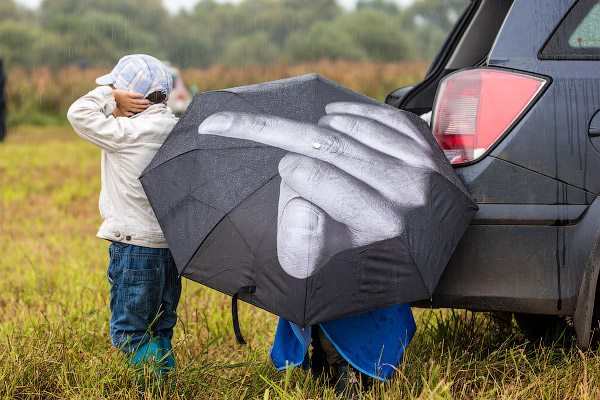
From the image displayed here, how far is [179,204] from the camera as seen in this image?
2.24m

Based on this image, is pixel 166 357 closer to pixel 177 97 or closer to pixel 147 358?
pixel 147 358

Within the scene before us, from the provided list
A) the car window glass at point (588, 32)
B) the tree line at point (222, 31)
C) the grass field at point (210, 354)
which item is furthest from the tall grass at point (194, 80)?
the tree line at point (222, 31)

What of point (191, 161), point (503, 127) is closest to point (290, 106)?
point (191, 161)

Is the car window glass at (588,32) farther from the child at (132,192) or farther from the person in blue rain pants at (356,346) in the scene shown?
the child at (132,192)

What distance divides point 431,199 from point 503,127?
0.44 metres

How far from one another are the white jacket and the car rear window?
149cm

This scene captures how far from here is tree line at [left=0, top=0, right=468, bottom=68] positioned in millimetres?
54688

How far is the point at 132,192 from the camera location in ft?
8.36

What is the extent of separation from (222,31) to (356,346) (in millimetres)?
83991

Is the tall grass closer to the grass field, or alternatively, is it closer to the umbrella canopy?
the grass field

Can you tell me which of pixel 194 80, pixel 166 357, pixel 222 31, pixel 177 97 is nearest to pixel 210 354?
pixel 166 357

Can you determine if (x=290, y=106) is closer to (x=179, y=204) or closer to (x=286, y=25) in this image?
(x=179, y=204)

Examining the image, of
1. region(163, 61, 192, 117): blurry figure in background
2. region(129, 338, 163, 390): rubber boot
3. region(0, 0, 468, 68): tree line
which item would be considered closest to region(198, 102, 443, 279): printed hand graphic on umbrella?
region(129, 338, 163, 390): rubber boot

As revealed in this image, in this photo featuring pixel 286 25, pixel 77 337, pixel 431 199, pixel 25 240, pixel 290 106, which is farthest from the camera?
pixel 286 25
